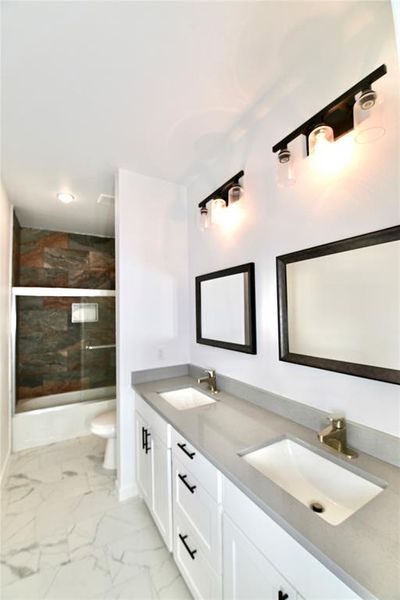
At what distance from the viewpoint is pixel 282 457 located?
1.17 m

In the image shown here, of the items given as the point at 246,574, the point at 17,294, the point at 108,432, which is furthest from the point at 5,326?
the point at 246,574

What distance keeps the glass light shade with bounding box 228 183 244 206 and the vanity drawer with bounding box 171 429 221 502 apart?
1443mm

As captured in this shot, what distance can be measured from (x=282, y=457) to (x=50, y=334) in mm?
3275

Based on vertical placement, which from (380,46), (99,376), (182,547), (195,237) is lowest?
(182,547)

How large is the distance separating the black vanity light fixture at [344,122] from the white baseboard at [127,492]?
2362 mm

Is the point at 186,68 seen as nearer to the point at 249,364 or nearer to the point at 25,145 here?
the point at 25,145

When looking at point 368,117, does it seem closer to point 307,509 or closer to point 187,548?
point 307,509

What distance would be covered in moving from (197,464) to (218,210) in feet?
5.05

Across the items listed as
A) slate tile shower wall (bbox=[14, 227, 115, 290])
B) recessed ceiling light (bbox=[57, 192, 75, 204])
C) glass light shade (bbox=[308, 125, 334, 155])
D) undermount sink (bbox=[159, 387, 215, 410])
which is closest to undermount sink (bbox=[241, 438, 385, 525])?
undermount sink (bbox=[159, 387, 215, 410])

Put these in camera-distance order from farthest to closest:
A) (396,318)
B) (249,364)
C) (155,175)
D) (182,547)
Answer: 1. (155,175)
2. (249,364)
3. (182,547)
4. (396,318)

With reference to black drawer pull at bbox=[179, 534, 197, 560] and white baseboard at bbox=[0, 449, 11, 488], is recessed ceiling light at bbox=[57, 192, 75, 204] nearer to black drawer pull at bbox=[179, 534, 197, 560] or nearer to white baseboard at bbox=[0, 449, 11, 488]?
white baseboard at bbox=[0, 449, 11, 488]

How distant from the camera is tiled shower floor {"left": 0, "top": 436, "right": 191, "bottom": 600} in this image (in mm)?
1347

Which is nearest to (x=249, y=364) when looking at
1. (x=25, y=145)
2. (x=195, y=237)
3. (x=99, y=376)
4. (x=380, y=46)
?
(x=195, y=237)

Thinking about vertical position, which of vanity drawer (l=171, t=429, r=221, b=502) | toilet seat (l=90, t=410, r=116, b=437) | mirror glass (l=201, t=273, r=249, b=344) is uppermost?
mirror glass (l=201, t=273, r=249, b=344)
